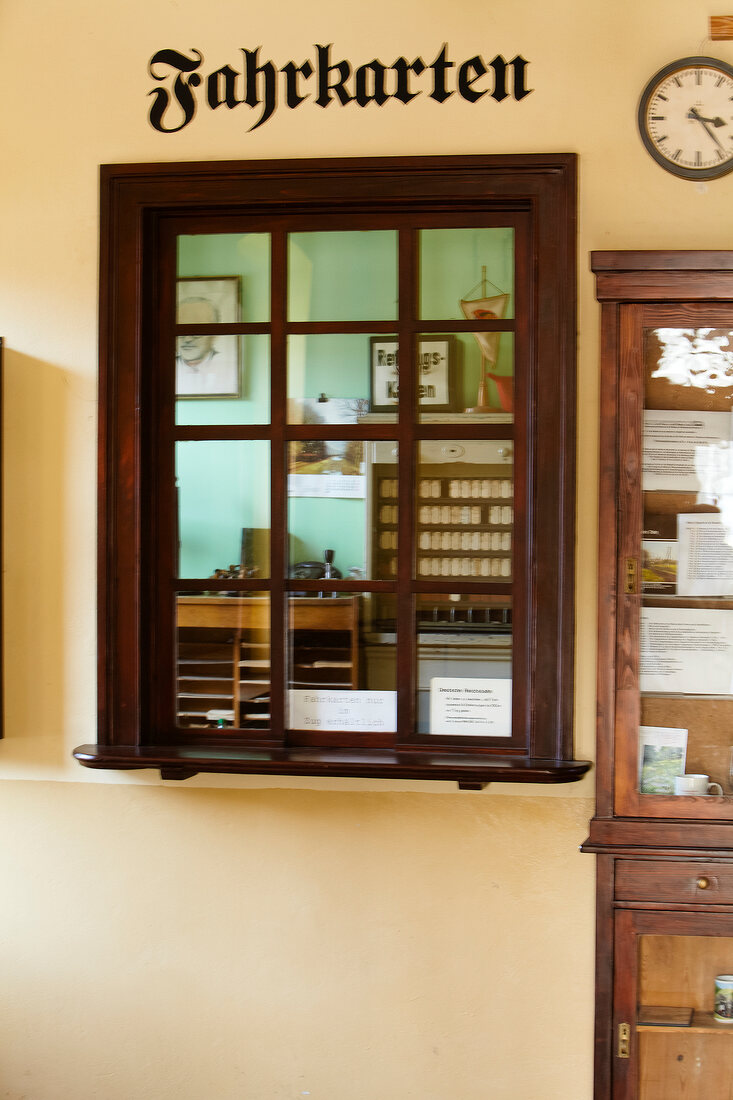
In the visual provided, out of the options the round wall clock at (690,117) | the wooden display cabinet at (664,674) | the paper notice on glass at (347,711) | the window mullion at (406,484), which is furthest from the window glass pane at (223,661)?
the round wall clock at (690,117)

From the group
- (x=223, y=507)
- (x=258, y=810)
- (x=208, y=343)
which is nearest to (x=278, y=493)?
(x=223, y=507)

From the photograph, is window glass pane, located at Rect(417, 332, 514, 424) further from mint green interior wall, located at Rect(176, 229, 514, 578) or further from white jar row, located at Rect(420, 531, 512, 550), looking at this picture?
white jar row, located at Rect(420, 531, 512, 550)

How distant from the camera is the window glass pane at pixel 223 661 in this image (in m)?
2.55

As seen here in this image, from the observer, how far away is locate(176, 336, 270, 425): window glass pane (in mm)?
2553

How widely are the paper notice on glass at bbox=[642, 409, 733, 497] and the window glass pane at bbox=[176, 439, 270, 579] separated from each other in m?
1.08

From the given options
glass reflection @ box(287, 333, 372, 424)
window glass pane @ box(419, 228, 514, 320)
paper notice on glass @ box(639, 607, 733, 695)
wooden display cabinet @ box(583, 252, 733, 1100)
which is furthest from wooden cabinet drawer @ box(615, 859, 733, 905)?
window glass pane @ box(419, 228, 514, 320)

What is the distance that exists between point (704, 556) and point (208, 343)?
59.1 inches

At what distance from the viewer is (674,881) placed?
7.22 ft

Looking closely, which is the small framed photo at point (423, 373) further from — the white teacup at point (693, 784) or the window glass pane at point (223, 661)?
the white teacup at point (693, 784)

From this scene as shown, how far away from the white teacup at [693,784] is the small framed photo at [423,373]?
3.80 feet

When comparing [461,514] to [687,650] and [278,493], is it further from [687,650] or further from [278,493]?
→ [687,650]

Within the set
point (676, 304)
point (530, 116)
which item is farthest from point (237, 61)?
point (676, 304)

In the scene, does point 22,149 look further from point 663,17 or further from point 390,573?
point 663,17

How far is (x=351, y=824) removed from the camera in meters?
2.47
